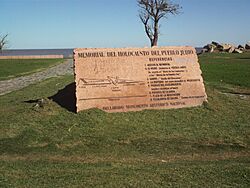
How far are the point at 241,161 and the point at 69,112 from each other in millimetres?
4043

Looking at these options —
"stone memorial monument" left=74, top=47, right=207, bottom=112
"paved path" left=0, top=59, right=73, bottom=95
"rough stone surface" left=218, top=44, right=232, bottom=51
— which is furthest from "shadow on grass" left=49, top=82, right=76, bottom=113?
"rough stone surface" left=218, top=44, right=232, bottom=51

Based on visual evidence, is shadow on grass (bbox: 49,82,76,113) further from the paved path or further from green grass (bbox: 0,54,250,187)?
the paved path

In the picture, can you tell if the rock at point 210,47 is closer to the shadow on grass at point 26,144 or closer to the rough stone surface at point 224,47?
the rough stone surface at point 224,47

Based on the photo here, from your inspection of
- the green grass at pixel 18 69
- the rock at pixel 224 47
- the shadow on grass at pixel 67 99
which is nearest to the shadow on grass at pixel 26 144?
the shadow on grass at pixel 67 99

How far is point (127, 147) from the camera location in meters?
7.02

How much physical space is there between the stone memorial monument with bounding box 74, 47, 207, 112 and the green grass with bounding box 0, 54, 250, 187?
0.97 ft

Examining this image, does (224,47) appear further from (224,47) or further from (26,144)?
(26,144)

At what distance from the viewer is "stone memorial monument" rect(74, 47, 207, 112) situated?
8914 millimetres

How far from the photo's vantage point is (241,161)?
6.23 metres

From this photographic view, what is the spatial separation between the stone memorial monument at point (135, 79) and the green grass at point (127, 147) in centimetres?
30

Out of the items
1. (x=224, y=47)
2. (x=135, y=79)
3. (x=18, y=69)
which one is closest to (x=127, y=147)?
(x=135, y=79)

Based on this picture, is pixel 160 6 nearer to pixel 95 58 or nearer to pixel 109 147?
pixel 95 58

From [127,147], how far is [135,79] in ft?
8.75

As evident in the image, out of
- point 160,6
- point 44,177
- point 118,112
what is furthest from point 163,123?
point 160,6
